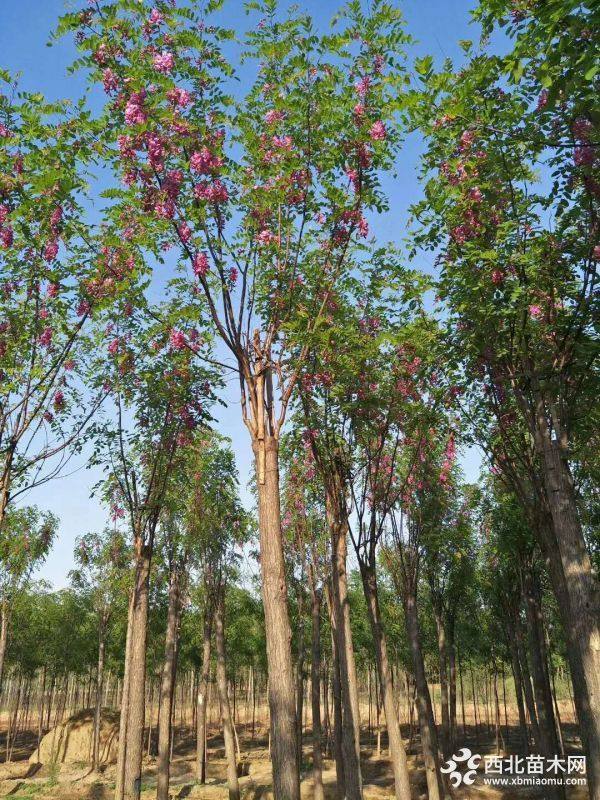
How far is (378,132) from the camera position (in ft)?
27.7

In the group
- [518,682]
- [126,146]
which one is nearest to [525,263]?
[126,146]

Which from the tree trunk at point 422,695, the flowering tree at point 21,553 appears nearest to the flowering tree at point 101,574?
the flowering tree at point 21,553

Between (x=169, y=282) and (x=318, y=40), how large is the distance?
4.10m

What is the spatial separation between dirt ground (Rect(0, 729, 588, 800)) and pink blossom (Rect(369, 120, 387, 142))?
17397 mm

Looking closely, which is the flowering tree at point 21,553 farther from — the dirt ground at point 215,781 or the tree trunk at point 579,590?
the tree trunk at point 579,590

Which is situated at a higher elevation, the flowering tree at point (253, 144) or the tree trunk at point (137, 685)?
the flowering tree at point (253, 144)

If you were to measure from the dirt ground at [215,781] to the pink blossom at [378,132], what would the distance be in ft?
57.1

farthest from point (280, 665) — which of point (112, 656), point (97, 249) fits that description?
point (112, 656)

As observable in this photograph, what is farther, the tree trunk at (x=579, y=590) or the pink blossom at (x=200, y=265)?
the pink blossom at (x=200, y=265)

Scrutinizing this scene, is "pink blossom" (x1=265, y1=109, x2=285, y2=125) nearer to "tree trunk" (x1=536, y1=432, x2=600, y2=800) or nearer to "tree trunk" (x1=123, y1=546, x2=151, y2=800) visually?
"tree trunk" (x1=536, y1=432, x2=600, y2=800)

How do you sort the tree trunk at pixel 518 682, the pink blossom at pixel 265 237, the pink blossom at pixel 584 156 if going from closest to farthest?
the pink blossom at pixel 584 156, the pink blossom at pixel 265 237, the tree trunk at pixel 518 682

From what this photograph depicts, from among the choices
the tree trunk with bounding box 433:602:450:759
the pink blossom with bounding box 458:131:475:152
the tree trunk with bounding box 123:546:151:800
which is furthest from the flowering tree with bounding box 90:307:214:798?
the tree trunk with bounding box 433:602:450:759

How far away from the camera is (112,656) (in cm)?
3619

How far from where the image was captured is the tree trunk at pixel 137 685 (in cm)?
1270
